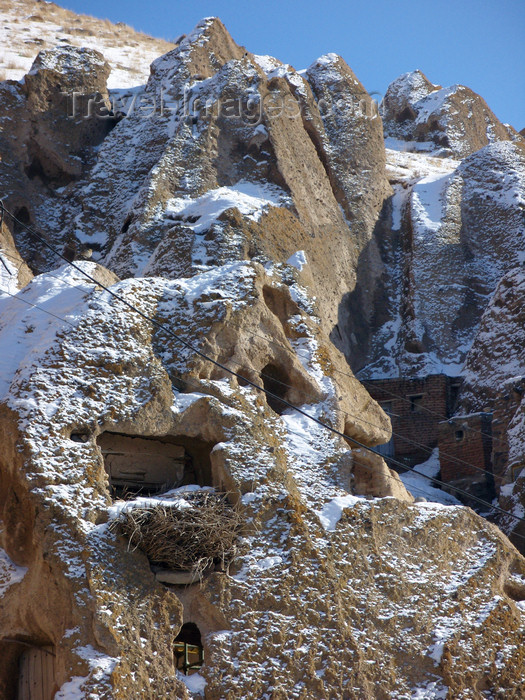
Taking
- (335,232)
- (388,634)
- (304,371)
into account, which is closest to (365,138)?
(335,232)

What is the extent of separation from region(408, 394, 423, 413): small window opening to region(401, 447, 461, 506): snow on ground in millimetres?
987

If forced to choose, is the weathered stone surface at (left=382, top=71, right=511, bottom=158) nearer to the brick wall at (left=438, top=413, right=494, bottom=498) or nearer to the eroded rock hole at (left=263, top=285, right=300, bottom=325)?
the brick wall at (left=438, top=413, right=494, bottom=498)

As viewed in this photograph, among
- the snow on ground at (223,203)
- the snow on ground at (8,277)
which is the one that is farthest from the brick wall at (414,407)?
the snow on ground at (8,277)

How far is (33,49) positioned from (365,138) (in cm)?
1680

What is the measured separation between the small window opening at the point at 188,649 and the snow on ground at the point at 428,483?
6192 millimetres

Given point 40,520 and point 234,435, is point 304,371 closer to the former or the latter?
point 234,435

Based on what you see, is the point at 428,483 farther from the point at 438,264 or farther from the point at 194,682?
the point at 194,682

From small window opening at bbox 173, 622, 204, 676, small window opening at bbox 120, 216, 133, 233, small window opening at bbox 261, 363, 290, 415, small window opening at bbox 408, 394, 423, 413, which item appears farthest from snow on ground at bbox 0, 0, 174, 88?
small window opening at bbox 173, 622, 204, 676

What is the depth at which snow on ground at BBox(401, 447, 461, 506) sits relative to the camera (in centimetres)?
1866

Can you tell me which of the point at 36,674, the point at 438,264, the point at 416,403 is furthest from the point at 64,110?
the point at 36,674

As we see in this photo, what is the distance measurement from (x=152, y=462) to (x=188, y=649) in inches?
103

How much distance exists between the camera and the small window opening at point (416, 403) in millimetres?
21625

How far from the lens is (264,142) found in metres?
→ 23.5

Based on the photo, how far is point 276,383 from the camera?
15125 millimetres
